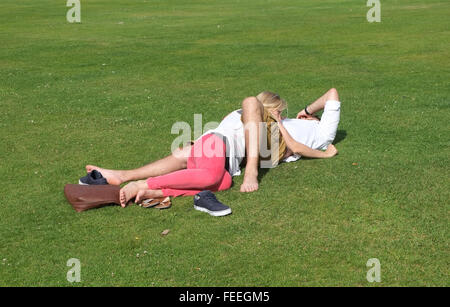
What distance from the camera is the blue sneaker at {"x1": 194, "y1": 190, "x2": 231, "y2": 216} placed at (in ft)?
22.0

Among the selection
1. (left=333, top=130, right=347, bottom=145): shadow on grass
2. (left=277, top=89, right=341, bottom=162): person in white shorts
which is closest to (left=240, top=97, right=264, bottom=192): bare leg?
(left=277, top=89, right=341, bottom=162): person in white shorts

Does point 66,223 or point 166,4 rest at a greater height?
point 166,4

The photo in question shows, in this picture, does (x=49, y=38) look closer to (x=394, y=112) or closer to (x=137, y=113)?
(x=137, y=113)

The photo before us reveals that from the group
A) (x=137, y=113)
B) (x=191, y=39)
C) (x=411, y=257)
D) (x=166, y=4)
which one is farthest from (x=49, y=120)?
(x=166, y=4)

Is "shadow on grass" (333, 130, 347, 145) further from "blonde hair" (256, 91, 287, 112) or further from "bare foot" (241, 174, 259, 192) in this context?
"bare foot" (241, 174, 259, 192)

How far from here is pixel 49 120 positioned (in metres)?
10.9

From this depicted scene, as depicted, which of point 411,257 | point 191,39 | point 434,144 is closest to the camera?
point 411,257

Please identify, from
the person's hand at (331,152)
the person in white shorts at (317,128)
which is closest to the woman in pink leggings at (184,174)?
the person in white shorts at (317,128)

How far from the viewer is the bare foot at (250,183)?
737 centimetres

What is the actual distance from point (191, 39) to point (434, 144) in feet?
41.1

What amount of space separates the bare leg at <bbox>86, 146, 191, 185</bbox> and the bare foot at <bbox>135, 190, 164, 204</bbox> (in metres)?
0.62

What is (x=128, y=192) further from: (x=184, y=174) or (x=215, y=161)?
(x=215, y=161)

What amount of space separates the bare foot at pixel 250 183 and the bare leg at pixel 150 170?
79cm

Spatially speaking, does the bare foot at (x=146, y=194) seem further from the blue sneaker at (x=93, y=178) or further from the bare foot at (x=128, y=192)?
the blue sneaker at (x=93, y=178)
